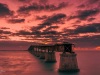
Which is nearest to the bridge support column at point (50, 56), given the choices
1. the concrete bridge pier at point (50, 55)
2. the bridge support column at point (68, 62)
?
the concrete bridge pier at point (50, 55)

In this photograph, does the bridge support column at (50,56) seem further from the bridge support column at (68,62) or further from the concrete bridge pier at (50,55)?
the bridge support column at (68,62)

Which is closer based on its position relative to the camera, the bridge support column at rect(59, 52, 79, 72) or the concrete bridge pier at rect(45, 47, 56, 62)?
the bridge support column at rect(59, 52, 79, 72)

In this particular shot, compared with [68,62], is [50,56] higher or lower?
lower

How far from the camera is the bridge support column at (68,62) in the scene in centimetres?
9431

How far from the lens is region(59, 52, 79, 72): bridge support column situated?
94.3 metres

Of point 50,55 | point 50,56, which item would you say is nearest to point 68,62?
point 50,55

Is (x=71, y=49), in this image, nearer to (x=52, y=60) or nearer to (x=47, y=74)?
(x=47, y=74)

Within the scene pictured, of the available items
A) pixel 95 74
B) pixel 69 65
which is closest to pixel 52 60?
pixel 95 74

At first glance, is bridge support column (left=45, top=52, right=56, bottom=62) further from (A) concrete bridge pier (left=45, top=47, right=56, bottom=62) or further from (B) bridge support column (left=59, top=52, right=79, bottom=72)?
(B) bridge support column (left=59, top=52, right=79, bottom=72)

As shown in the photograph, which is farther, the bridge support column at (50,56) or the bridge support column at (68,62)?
the bridge support column at (50,56)

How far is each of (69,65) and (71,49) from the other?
7.60m

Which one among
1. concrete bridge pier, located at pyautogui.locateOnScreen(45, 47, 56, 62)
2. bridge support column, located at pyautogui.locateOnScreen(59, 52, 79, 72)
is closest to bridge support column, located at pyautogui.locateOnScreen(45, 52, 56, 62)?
concrete bridge pier, located at pyautogui.locateOnScreen(45, 47, 56, 62)

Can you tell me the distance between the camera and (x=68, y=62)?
94.6m

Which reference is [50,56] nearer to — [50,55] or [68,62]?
[50,55]
